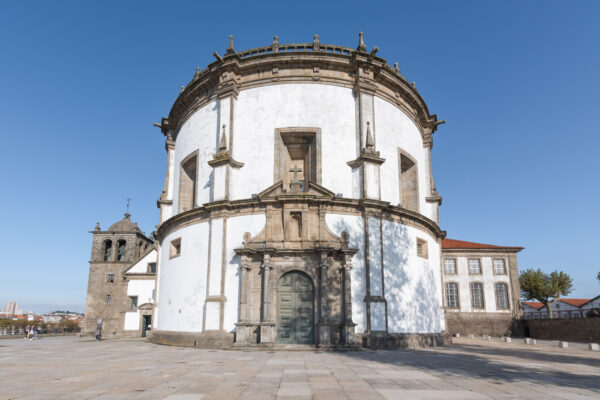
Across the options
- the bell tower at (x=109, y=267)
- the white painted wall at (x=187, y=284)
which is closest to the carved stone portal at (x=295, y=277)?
the white painted wall at (x=187, y=284)

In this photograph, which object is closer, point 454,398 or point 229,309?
point 454,398

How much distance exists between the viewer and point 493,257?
40812 mm

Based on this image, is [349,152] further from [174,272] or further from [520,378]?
[520,378]

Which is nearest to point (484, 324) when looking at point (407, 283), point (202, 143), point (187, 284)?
point (407, 283)

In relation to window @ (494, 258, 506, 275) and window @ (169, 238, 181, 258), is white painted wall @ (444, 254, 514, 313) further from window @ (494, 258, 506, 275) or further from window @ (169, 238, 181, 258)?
window @ (169, 238, 181, 258)

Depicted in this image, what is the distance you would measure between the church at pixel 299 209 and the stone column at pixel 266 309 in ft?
0.18

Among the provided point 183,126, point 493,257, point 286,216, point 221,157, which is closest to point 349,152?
point 286,216

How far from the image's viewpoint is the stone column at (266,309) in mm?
15556

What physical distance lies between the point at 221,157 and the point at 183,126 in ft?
20.2

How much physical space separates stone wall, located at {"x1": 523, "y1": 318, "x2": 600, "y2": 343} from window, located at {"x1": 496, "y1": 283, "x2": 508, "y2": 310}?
260cm

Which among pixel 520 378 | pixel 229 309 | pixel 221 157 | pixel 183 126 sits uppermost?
pixel 183 126

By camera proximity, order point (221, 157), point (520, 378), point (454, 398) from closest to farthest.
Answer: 1. point (454, 398)
2. point (520, 378)
3. point (221, 157)

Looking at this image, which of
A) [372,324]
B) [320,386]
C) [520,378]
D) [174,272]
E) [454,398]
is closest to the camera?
[454,398]

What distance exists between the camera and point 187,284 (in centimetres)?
1856
